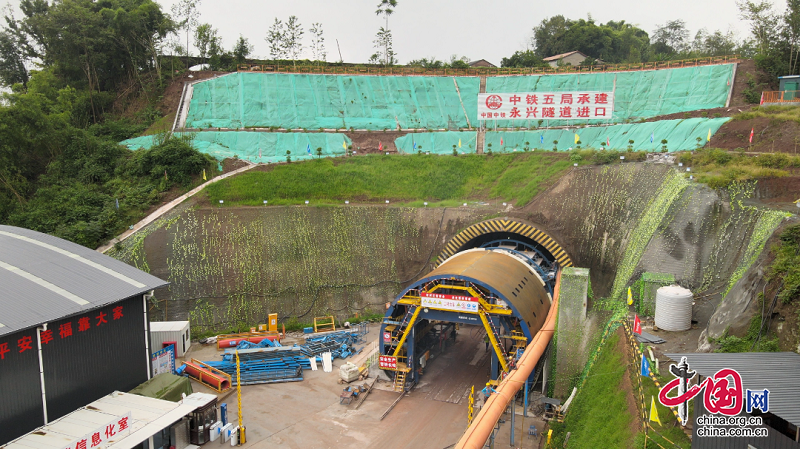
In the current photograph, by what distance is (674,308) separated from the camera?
1436 cm

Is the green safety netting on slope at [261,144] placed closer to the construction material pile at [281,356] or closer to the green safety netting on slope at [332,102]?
the green safety netting on slope at [332,102]

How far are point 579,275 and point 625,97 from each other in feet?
82.6

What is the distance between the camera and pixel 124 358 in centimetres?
1526

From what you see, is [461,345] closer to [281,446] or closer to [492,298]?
[492,298]

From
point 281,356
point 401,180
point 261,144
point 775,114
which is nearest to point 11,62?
point 261,144

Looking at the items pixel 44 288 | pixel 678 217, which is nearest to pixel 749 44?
pixel 678 217

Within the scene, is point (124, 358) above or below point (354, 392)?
above

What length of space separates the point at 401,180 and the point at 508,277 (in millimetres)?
12967

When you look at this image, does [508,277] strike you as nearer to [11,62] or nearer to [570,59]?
[570,59]

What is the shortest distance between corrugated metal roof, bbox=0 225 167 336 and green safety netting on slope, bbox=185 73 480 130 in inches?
782

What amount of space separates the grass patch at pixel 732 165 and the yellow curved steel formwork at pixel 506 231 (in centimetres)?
626

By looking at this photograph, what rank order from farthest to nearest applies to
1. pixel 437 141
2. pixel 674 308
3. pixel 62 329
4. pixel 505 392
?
pixel 437 141 → pixel 674 308 → pixel 62 329 → pixel 505 392

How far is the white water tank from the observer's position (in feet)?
46.7

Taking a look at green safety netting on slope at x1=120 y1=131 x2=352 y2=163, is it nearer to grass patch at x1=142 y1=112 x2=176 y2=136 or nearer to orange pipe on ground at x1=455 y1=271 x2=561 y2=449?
grass patch at x1=142 y1=112 x2=176 y2=136
